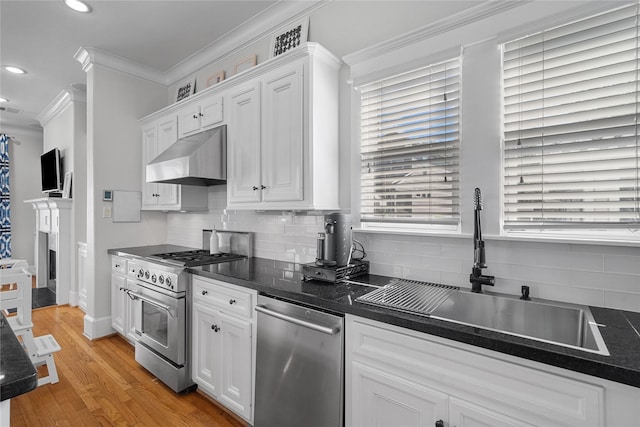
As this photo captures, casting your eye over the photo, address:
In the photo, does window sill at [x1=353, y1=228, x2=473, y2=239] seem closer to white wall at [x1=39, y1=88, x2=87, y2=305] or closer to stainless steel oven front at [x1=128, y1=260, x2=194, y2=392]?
stainless steel oven front at [x1=128, y1=260, x2=194, y2=392]

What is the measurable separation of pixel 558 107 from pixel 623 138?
0.28 m

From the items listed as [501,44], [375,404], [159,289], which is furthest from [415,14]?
[159,289]

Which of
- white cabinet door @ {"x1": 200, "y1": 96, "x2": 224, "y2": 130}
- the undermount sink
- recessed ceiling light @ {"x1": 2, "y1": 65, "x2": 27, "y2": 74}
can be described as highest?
recessed ceiling light @ {"x1": 2, "y1": 65, "x2": 27, "y2": 74}

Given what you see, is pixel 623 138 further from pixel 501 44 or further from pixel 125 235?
pixel 125 235

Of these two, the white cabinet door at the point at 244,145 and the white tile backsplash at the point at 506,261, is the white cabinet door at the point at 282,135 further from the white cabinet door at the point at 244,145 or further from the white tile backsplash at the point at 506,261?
the white tile backsplash at the point at 506,261

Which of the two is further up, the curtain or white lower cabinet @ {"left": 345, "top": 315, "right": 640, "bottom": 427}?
the curtain

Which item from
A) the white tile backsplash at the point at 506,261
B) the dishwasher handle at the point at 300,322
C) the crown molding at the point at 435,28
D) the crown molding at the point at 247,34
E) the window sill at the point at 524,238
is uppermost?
the crown molding at the point at 247,34

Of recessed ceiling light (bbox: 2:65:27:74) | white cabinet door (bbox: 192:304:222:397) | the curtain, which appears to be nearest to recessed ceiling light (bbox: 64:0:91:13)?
recessed ceiling light (bbox: 2:65:27:74)

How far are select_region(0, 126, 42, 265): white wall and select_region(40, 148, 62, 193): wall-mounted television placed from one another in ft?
5.23

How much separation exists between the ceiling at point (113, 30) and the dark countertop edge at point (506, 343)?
2.55 metres

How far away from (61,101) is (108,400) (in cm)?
462

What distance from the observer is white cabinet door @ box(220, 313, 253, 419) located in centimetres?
192

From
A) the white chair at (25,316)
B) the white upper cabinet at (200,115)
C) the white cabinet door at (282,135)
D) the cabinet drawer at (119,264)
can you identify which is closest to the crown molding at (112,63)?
the white upper cabinet at (200,115)

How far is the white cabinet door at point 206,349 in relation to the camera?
213 centimetres
